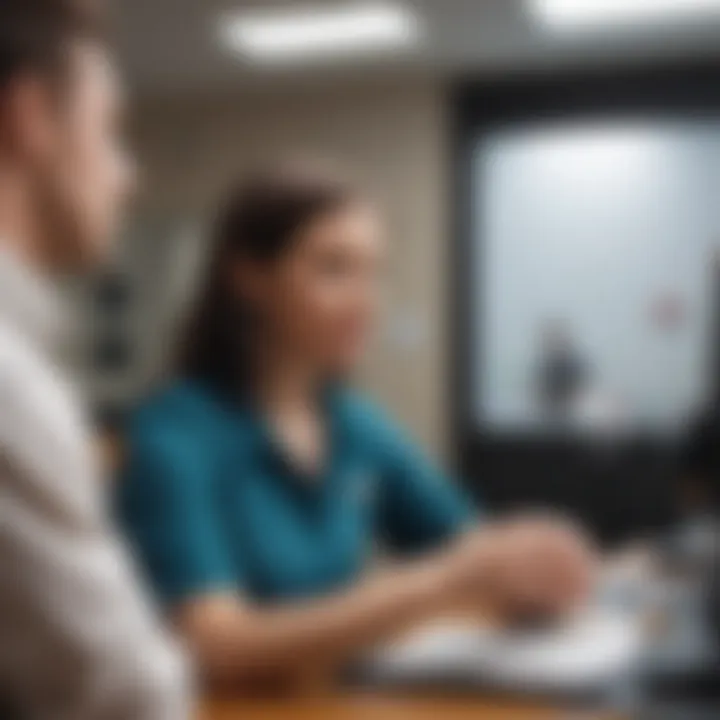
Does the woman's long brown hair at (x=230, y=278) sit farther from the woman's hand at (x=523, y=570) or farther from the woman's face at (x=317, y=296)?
the woman's hand at (x=523, y=570)

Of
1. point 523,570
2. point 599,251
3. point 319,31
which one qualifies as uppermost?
point 319,31

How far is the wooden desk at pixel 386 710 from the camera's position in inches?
24.2

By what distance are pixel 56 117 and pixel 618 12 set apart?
2002 mm

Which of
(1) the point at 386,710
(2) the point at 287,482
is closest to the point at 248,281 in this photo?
(2) the point at 287,482

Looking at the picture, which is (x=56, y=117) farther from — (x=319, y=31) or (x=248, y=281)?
(x=319, y=31)

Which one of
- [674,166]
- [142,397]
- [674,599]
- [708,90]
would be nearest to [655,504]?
[674,166]

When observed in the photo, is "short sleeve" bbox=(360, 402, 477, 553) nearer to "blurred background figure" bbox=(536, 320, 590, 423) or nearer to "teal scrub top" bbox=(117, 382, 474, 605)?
"teal scrub top" bbox=(117, 382, 474, 605)

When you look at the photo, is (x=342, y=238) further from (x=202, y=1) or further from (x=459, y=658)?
Result: (x=202, y=1)

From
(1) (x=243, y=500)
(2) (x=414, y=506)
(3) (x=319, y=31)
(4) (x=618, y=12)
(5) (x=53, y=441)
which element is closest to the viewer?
(5) (x=53, y=441)

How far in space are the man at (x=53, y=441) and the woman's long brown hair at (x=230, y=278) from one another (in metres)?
0.34

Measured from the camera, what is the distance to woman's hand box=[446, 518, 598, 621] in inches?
31.0

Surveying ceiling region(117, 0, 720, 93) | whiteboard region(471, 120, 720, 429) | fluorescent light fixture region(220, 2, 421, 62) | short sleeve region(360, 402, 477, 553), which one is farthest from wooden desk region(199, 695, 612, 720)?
whiteboard region(471, 120, 720, 429)

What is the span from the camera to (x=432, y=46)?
2.40m

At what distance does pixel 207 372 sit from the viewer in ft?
2.93
